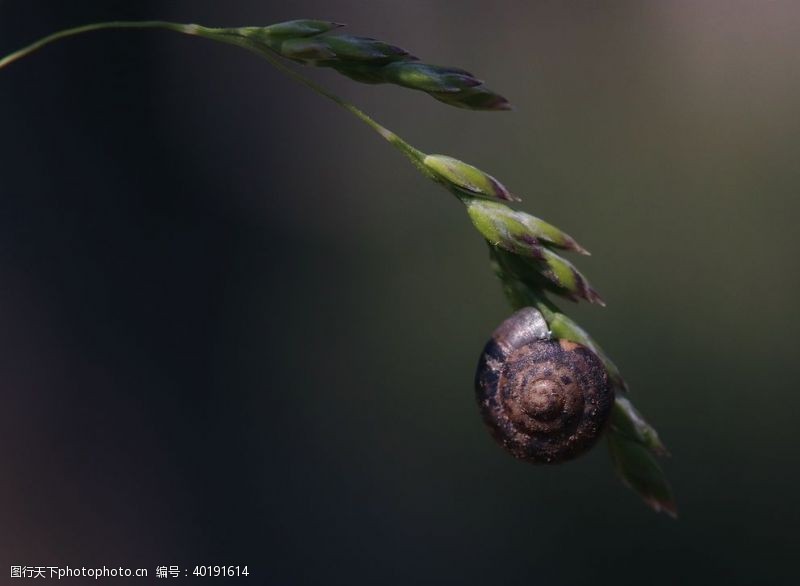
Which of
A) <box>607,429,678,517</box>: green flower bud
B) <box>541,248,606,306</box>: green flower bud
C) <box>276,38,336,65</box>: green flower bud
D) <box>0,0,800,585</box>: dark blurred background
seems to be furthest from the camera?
<box>0,0,800,585</box>: dark blurred background

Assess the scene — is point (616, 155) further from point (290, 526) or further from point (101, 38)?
point (101, 38)

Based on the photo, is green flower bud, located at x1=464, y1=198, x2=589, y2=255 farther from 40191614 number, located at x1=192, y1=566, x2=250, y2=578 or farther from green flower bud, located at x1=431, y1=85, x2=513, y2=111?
40191614 number, located at x1=192, y1=566, x2=250, y2=578


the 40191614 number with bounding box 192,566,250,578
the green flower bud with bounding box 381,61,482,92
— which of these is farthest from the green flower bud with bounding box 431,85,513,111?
the 40191614 number with bounding box 192,566,250,578

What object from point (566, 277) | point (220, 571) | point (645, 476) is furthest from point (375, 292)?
point (566, 277)

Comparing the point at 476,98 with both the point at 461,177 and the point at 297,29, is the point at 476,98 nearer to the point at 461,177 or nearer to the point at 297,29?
the point at 461,177

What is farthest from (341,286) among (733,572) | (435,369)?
(733,572)

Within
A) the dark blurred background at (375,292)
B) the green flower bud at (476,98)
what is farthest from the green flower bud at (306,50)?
the dark blurred background at (375,292)

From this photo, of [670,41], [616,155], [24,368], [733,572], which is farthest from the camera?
[670,41]
